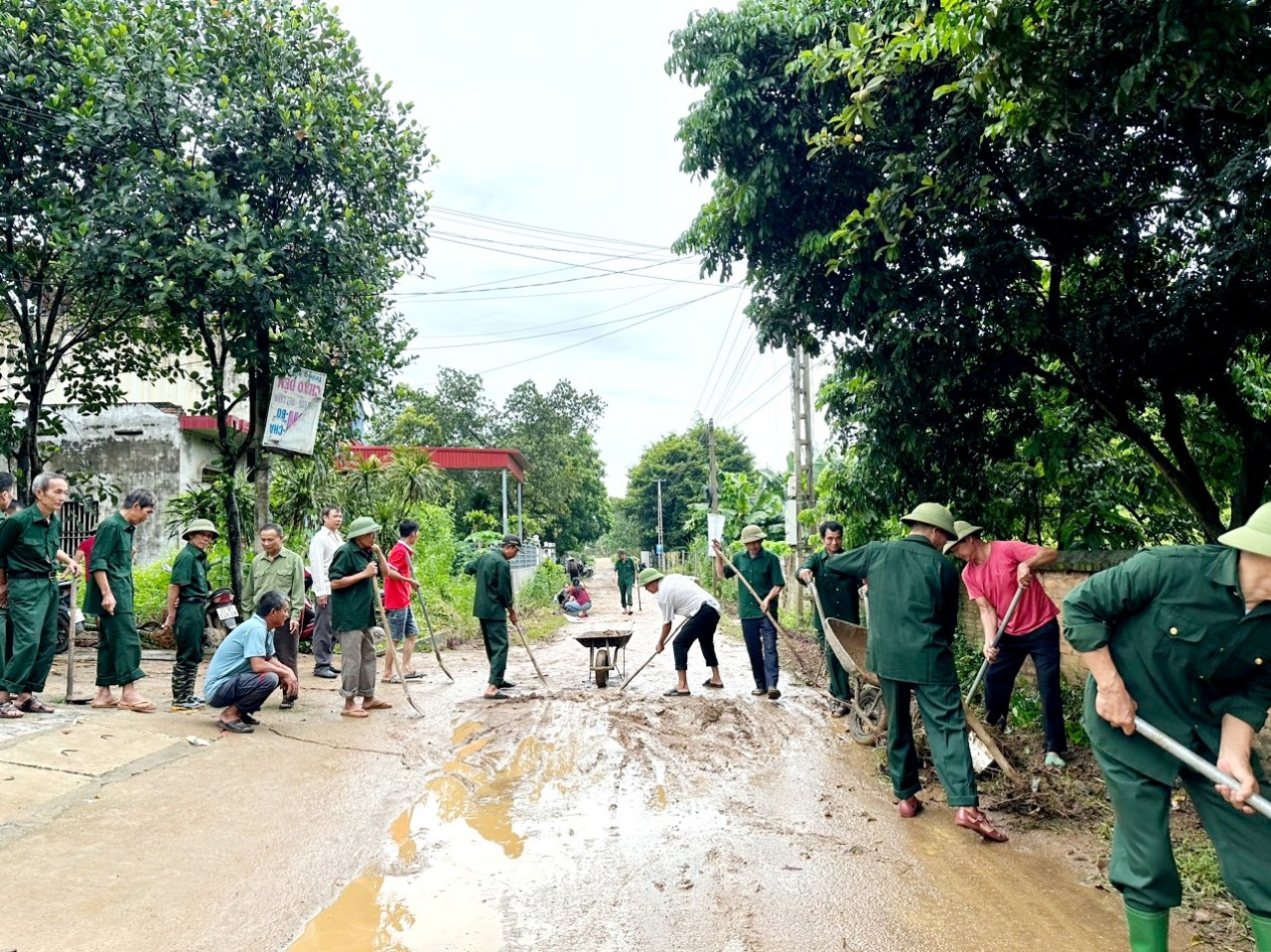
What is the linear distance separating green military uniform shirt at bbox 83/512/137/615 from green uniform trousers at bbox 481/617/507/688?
→ 130 inches

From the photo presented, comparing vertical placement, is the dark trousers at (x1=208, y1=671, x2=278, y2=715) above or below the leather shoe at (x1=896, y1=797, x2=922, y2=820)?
above

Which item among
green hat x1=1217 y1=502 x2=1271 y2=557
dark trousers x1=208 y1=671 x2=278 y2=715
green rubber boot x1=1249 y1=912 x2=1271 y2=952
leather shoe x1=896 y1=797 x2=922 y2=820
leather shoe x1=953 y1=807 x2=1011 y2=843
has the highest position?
green hat x1=1217 y1=502 x2=1271 y2=557

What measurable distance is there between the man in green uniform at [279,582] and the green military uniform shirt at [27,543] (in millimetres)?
2127

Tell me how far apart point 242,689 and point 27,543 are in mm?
1895

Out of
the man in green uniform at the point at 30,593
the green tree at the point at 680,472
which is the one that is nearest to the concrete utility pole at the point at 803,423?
the man in green uniform at the point at 30,593

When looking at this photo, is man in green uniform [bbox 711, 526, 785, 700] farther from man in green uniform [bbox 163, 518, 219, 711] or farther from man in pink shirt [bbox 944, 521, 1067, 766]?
man in green uniform [bbox 163, 518, 219, 711]

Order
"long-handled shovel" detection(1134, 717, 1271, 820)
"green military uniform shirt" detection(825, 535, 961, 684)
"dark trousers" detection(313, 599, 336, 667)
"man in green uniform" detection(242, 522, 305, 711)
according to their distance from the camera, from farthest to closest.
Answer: "dark trousers" detection(313, 599, 336, 667) < "man in green uniform" detection(242, 522, 305, 711) < "green military uniform shirt" detection(825, 535, 961, 684) < "long-handled shovel" detection(1134, 717, 1271, 820)

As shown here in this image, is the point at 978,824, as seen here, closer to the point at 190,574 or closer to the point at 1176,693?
the point at 1176,693

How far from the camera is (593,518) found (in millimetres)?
53938

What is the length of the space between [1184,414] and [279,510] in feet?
42.5

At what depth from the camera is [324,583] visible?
964 cm

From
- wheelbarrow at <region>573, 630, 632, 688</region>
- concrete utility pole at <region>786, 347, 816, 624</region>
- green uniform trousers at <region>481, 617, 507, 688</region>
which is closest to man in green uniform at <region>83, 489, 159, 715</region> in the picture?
green uniform trousers at <region>481, 617, 507, 688</region>

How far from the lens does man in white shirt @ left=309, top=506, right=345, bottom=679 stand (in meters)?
9.39

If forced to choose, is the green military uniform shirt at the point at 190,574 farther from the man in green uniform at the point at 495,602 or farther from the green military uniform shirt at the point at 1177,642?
the green military uniform shirt at the point at 1177,642
